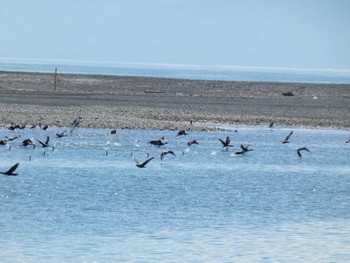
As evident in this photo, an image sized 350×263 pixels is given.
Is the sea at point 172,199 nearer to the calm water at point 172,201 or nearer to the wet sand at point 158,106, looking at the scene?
the calm water at point 172,201

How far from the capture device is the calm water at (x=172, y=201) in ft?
54.4

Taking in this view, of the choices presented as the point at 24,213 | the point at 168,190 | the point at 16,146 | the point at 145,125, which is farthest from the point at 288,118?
the point at 24,213

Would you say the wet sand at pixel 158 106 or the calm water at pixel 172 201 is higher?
the calm water at pixel 172 201

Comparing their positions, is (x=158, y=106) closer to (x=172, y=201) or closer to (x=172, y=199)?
(x=172, y=199)

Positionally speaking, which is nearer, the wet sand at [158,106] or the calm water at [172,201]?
the calm water at [172,201]

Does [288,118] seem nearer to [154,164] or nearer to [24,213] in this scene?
[154,164]

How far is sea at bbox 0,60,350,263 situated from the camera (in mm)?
16609

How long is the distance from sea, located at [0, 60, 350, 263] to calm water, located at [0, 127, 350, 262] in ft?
0.08

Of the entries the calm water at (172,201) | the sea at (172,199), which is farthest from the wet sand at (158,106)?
the calm water at (172,201)

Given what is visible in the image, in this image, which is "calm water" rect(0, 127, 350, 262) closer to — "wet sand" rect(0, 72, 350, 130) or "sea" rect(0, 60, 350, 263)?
"sea" rect(0, 60, 350, 263)

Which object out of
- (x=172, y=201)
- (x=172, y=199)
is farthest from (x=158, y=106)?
(x=172, y=201)

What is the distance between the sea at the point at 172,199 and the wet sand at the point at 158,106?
90.3 inches

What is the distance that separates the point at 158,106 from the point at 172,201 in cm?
2425

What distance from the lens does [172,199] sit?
2230 centimetres
